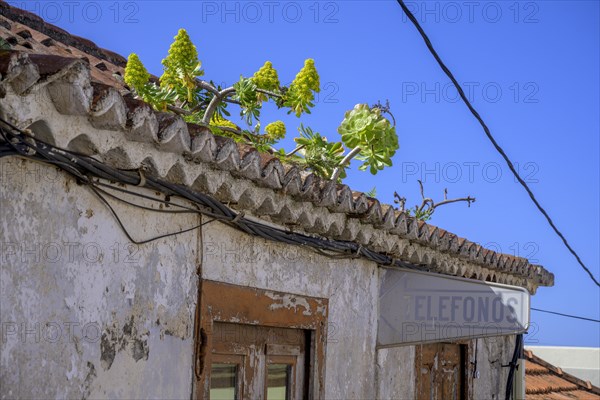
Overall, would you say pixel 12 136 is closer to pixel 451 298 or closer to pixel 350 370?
pixel 350 370

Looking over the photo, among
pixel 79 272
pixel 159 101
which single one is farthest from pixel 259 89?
pixel 79 272

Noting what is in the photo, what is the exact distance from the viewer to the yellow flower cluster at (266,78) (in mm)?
5969

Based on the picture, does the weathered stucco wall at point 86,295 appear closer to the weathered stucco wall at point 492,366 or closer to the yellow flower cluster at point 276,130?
the yellow flower cluster at point 276,130

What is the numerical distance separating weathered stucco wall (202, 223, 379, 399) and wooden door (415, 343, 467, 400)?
107 centimetres

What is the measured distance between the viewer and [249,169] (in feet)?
14.4

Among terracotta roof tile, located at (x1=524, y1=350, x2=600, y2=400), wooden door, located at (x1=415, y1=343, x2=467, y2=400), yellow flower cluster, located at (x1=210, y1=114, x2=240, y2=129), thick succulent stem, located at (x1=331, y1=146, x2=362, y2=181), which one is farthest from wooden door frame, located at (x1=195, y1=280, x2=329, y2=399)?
terracotta roof tile, located at (x1=524, y1=350, x2=600, y2=400)

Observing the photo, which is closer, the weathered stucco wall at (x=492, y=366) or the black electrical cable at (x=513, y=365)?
the weathered stucco wall at (x=492, y=366)

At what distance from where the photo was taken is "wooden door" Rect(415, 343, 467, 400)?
7.22 m

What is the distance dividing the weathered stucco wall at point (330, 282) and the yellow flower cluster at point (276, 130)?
104 centimetres

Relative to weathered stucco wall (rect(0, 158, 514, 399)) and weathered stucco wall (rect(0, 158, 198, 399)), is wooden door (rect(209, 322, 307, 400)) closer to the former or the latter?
weathered stucco wall (rect(0, 158, 514, 399))

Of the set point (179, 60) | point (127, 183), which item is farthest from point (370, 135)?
point (127, 183)

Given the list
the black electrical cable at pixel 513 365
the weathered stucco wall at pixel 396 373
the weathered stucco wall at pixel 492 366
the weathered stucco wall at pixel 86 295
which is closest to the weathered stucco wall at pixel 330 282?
the weathered stucco wall at pixel 396 373

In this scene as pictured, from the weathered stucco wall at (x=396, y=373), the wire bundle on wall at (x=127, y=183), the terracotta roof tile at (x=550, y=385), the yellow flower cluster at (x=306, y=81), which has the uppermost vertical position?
the yellow flower cluster at (x=306, y=81)

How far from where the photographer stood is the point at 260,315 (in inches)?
194
